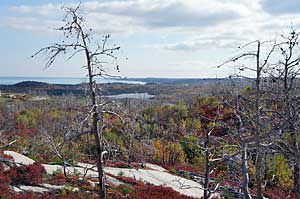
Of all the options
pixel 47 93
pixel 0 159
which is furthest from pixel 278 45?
pixel 47 93

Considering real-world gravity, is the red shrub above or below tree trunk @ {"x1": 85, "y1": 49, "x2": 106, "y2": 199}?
below

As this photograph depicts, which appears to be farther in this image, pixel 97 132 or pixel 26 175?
pixel 26 175

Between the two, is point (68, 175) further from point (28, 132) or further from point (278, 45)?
point (28, 132)

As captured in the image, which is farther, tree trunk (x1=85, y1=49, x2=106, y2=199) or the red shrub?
the red shrub

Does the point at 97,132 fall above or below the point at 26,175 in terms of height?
above

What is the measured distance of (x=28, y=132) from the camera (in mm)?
73000

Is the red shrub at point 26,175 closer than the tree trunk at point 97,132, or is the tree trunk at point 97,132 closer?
the tree trunk at point 97,132

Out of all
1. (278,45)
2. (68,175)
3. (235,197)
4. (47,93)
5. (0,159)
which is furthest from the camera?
(47,93)

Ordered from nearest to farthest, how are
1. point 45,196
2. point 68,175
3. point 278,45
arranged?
point 278,45 < point 45,196 < point 68,175

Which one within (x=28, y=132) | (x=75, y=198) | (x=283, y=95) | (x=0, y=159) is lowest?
(x=28, y=132)

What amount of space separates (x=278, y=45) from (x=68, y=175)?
14.4 metres

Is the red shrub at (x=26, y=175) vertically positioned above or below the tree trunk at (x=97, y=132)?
below

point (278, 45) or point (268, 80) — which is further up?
point (278, 45)

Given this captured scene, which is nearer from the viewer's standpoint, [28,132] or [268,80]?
[268,80]
